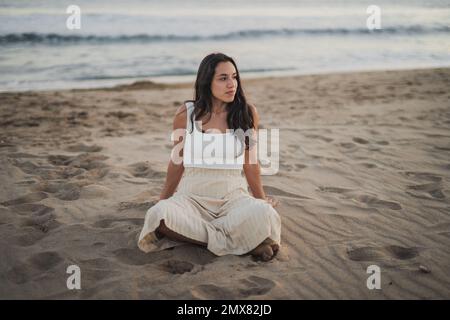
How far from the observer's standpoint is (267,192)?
4.09 m

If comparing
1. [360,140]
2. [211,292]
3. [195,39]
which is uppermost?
[195,39]

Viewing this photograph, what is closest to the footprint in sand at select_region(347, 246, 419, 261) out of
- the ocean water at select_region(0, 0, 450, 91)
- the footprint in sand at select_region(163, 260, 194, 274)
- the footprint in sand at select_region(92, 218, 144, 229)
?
the footprint in sand at select_region(163, 260, 194, 274)

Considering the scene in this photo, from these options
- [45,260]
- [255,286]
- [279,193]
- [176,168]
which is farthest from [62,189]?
[255,286]

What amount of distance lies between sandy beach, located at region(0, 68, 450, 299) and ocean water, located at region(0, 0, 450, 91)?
388cm

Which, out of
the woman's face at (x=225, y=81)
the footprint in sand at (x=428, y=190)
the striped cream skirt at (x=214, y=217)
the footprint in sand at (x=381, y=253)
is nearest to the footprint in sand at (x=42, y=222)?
the striped cream skirt at (x=214, y=217)

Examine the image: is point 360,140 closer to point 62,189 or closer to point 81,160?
point 81,160

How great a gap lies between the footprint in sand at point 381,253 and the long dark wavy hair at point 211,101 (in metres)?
1.15

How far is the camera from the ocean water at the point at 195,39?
36.0ft

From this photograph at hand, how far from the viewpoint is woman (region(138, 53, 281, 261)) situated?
2914mm

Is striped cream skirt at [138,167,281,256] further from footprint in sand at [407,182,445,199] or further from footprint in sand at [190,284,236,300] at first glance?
footprint in sand at [407,182,445,199]

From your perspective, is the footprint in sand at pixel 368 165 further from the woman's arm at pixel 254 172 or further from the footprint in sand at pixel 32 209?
the footprint in sand at pixel 32 209

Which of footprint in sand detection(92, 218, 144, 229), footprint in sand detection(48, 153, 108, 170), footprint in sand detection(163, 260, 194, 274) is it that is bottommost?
footprint in sand detection(163, 260, 194, 274)

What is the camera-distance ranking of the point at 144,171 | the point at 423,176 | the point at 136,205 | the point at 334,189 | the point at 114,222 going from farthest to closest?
the point at 144,171, the point at 423,176, the point at 334,189, the point at 136,205, the point at 114,222

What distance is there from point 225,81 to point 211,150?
534 mm
